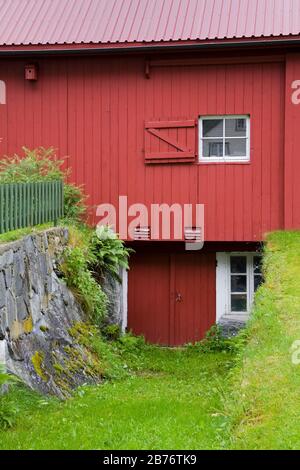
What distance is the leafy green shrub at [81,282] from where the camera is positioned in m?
11.0

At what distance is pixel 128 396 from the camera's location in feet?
28.3

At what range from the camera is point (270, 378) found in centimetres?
623

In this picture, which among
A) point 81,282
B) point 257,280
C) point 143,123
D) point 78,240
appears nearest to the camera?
point 81,282

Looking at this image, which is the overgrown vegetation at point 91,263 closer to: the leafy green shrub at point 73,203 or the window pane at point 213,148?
the leafy green shrub at point 73,203

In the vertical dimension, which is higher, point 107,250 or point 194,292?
point 107,250

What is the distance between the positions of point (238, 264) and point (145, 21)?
17.3ft

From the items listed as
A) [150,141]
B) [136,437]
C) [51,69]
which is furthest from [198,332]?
[136,437]

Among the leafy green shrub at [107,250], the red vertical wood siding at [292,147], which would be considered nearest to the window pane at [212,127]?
the red vertical wood siding at [292,147]

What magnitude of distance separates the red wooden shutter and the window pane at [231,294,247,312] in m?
3.03

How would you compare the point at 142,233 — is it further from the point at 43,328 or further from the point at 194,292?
the point at 43,328

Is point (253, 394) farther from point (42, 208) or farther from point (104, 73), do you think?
point (104, 73)

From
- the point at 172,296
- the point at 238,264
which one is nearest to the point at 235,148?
the point at 238,264

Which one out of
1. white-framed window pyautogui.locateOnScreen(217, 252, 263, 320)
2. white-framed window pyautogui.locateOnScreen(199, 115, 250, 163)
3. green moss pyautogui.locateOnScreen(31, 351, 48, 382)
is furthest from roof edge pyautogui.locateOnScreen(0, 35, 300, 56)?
green moss pyautogui.locateOnScreen(31, 351, 48, 382)

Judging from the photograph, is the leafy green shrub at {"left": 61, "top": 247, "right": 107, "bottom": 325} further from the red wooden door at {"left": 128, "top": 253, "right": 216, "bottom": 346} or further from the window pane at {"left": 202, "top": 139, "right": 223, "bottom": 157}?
the window pane at {"left": 202, "top": 139, "right": 223, "bottom": 157}
